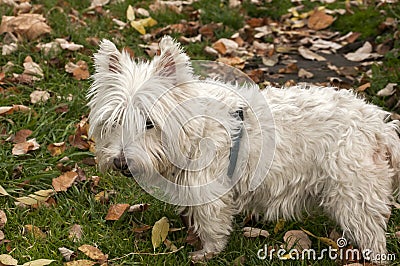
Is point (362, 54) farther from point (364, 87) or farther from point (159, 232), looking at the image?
point (159, 232)

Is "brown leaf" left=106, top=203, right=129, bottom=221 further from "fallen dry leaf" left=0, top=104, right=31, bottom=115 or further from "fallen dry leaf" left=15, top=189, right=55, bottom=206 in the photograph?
"fallen dry leaf" left=0, top=104, right=31, bottom=115

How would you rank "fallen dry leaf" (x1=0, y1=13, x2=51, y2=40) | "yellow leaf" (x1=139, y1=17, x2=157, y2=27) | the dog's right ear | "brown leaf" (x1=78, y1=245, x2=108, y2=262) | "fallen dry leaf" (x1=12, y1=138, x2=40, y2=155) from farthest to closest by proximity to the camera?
"yellow leaf" (x1=139, y1=17, x2=157, y2=27) < "fallen dry leaf" (x1=0, y1=13, x2=51, y2=40) < "fallen dry leaf" (x1=12, y1=138, x2=40, y2=155) < "brown leaf" (x1=78, y1=245, x2=108, y2=262) < the dog's right ear

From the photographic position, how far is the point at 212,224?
3.58 meters

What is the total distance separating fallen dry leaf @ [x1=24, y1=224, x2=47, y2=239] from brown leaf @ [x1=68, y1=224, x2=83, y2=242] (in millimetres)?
145

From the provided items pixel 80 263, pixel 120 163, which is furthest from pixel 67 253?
pixel 120 163

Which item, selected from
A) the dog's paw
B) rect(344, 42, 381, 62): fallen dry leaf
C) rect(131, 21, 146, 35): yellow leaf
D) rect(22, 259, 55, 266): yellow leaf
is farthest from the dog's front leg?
rect(131, 21, 146, 35): yellow leaf

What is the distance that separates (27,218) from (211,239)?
1132mm

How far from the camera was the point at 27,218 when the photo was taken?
3.98 m

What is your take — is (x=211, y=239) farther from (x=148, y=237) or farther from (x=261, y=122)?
(x=261, y=122)

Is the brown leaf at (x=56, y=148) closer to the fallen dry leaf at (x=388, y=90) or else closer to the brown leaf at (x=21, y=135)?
the brown leaf at (x=21, y=135)

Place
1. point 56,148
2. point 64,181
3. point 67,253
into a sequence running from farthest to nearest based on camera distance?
point 56,148, point 64,181, point 67,253

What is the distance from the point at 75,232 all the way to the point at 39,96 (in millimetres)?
1685

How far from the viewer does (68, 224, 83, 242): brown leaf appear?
377 cm

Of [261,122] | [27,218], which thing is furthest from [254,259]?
[27,218]
